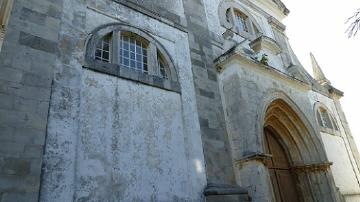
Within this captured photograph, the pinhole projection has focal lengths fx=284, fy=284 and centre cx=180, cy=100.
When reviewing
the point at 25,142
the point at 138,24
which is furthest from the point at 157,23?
the point at 25,142

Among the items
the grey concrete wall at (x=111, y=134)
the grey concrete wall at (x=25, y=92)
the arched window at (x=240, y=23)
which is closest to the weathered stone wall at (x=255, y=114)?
the grey concrete wall at (x=111, y=134)

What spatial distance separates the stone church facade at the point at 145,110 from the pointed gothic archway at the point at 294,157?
0.10ft

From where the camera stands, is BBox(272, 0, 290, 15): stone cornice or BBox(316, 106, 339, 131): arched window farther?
BBox(272, 0, 290, 15): stone cornice

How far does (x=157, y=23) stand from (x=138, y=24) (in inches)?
23.3

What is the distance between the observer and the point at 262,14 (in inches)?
467

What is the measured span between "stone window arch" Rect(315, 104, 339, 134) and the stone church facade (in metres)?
2.03

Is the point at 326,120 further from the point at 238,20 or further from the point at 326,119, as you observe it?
the point at 238,20

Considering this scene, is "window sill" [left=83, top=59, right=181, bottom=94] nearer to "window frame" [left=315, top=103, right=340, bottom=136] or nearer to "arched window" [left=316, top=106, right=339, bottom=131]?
"window frame" [left=315, top=103, right=340, bottom=136]

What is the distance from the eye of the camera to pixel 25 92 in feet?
14.1

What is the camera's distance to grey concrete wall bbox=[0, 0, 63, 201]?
3.77 m

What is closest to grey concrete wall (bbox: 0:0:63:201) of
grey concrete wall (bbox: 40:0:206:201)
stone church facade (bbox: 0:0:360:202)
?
stone church facade (bbox: 0:0:360:202)

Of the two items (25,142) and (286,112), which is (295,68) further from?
(25,142)

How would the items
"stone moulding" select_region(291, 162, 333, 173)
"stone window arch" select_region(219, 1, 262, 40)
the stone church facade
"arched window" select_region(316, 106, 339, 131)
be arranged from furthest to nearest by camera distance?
"arched window" select_region(316, 106, 339, 131)
"stone window arch" select_region(219, 1, 262, 40)
"stone moulding" select_region(291, 162, 333, 173)
the stone church facade

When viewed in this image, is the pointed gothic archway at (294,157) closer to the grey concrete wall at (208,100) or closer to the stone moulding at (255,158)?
A: the grey concrete wall at (208,100)
